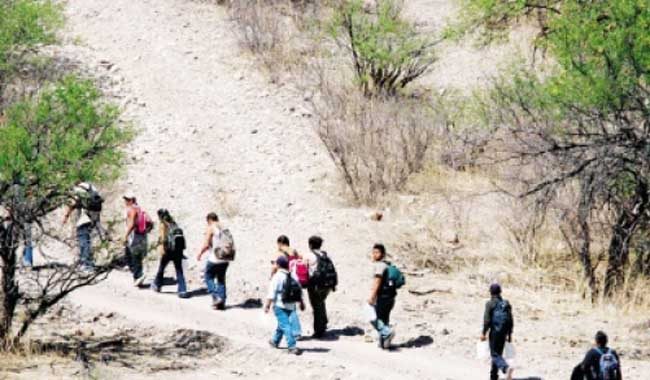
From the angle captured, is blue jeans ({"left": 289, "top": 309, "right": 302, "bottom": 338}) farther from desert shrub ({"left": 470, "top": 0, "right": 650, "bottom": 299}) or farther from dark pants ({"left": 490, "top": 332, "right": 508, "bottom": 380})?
desert shrub ({"left": 470, "top": 0, "right": 650, "bottom": 299})

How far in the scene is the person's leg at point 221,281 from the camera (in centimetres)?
1689

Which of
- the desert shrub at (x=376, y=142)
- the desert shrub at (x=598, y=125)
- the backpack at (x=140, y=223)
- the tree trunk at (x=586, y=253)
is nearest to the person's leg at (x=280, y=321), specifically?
the backpack at (x=140, y=223)

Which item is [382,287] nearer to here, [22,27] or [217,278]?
[217,278]

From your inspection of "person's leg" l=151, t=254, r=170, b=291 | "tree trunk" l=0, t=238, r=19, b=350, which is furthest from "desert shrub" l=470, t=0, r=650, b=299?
"tree trunk" l=0, t=238, r=19, b=350

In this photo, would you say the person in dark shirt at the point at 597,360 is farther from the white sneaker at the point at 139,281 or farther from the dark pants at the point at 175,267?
the white sneaker at the point at 139,281

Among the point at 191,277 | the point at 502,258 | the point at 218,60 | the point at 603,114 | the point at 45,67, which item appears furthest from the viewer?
the point at 218,60

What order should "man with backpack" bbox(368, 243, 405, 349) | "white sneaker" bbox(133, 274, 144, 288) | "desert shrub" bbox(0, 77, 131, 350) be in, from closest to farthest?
"desert shrub" bbox(0, 77, 131, 350), "man with backpack" bbox(368, 243, 405, 349), "white sneaker" bbox(133, 274, 144, 288)

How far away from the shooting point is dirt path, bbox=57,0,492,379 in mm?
15773

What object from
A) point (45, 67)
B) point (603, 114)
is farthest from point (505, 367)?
point (45, 67)

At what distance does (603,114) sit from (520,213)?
12.2ft

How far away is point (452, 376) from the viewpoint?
15070 millimetres

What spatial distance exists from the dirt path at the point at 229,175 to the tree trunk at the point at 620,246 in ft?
12.2

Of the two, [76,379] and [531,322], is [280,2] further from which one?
[76,379]

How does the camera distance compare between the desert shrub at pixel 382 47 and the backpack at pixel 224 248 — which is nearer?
the backpack at pixel 224 248
